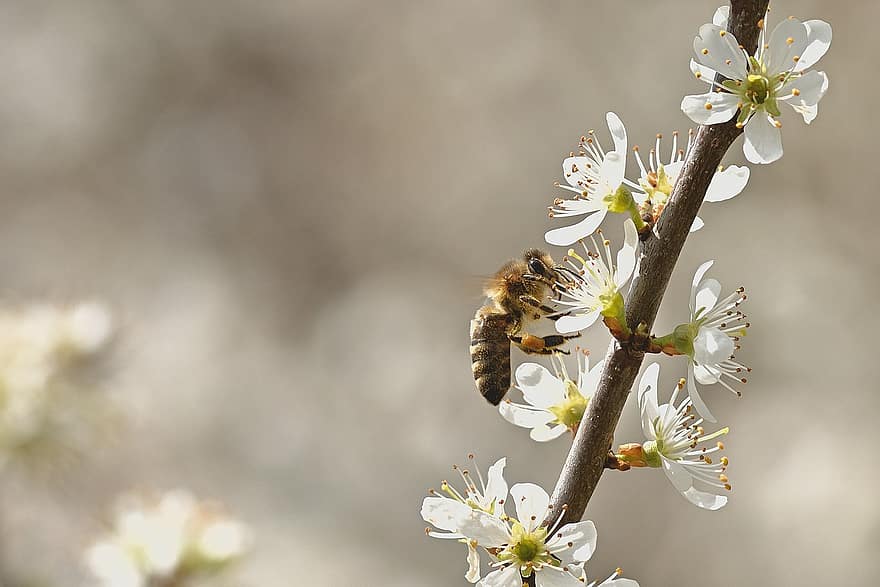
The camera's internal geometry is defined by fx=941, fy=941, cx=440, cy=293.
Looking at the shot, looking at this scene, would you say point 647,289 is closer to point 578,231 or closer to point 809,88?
point 578,231

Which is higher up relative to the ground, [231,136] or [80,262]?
[231,136]

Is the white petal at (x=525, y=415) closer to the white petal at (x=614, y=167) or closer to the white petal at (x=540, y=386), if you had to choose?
the white petal at (x=540, y=386)

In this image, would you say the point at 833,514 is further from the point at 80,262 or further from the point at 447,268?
the point at 80,262

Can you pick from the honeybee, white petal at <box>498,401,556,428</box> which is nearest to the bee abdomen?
the honeybee

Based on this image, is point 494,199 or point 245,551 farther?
point 494,199

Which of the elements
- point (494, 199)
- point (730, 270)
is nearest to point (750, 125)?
point (730, 270)

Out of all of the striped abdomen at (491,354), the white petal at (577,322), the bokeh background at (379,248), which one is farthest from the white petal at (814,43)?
the bokeh background at (379,248)

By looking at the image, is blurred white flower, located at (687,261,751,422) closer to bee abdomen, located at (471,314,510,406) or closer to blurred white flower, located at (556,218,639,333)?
blurred white flower, located at (556,218,639,333)
